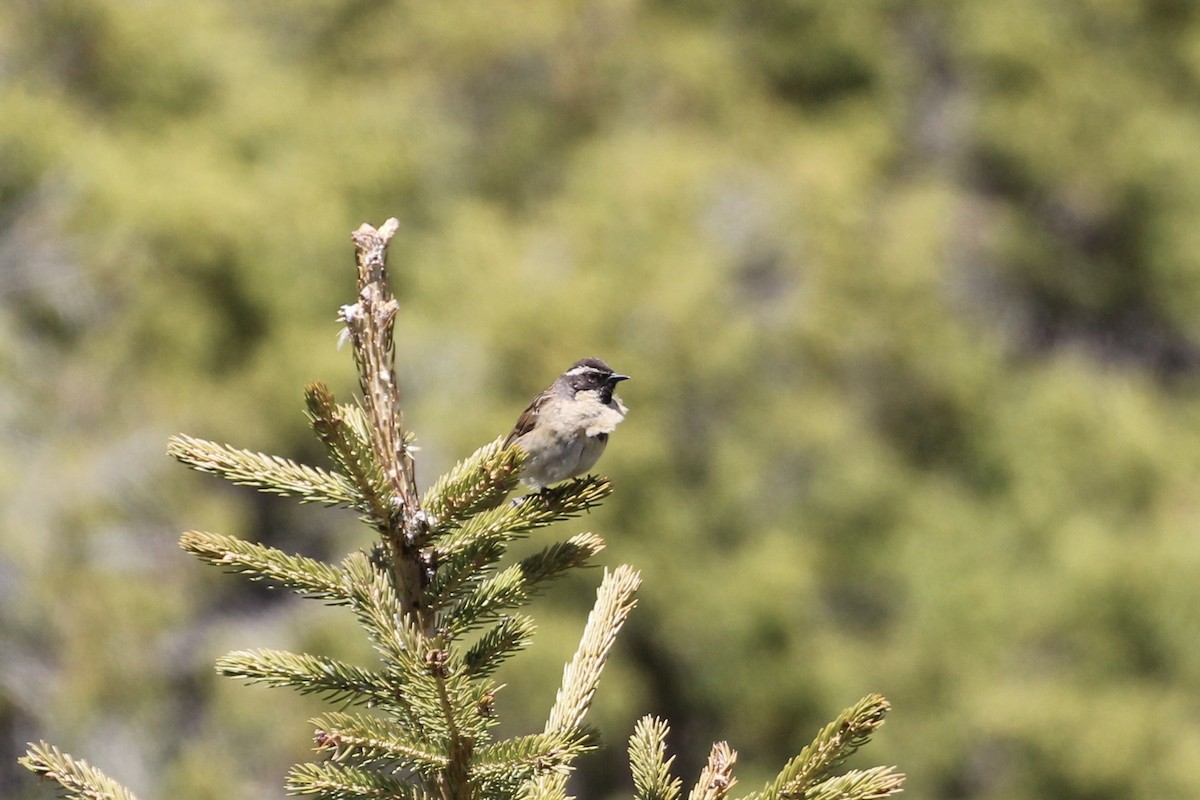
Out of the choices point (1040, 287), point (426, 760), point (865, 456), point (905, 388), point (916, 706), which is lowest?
point (426, 760)

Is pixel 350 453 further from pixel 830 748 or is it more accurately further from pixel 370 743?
pixel 830 748

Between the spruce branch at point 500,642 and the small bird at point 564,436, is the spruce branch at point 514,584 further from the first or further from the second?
the small bird at point 564,436

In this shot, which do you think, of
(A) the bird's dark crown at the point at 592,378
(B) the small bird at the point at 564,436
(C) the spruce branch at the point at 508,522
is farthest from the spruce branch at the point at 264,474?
(A) the bird's dark crown at the point at 592,378

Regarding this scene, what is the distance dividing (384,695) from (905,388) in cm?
2169


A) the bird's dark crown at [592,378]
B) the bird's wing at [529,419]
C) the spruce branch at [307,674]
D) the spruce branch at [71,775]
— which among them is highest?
the bird's dark crown at [592,378]

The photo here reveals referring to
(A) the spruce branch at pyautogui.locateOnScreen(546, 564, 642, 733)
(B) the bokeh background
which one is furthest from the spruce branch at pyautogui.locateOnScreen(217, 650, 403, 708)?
(B) the bokeh background

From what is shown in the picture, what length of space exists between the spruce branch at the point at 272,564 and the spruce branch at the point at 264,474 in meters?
0.10

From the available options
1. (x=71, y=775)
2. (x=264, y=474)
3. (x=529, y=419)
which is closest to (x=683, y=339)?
(x=529, y=419)

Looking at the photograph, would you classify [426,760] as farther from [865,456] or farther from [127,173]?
[865,456]

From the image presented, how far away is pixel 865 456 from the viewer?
2133cm

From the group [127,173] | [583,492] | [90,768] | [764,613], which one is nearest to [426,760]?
[90,768]

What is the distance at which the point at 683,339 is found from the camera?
63.3 feet

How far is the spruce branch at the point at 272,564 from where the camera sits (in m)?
2.11

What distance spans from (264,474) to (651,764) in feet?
2.45
